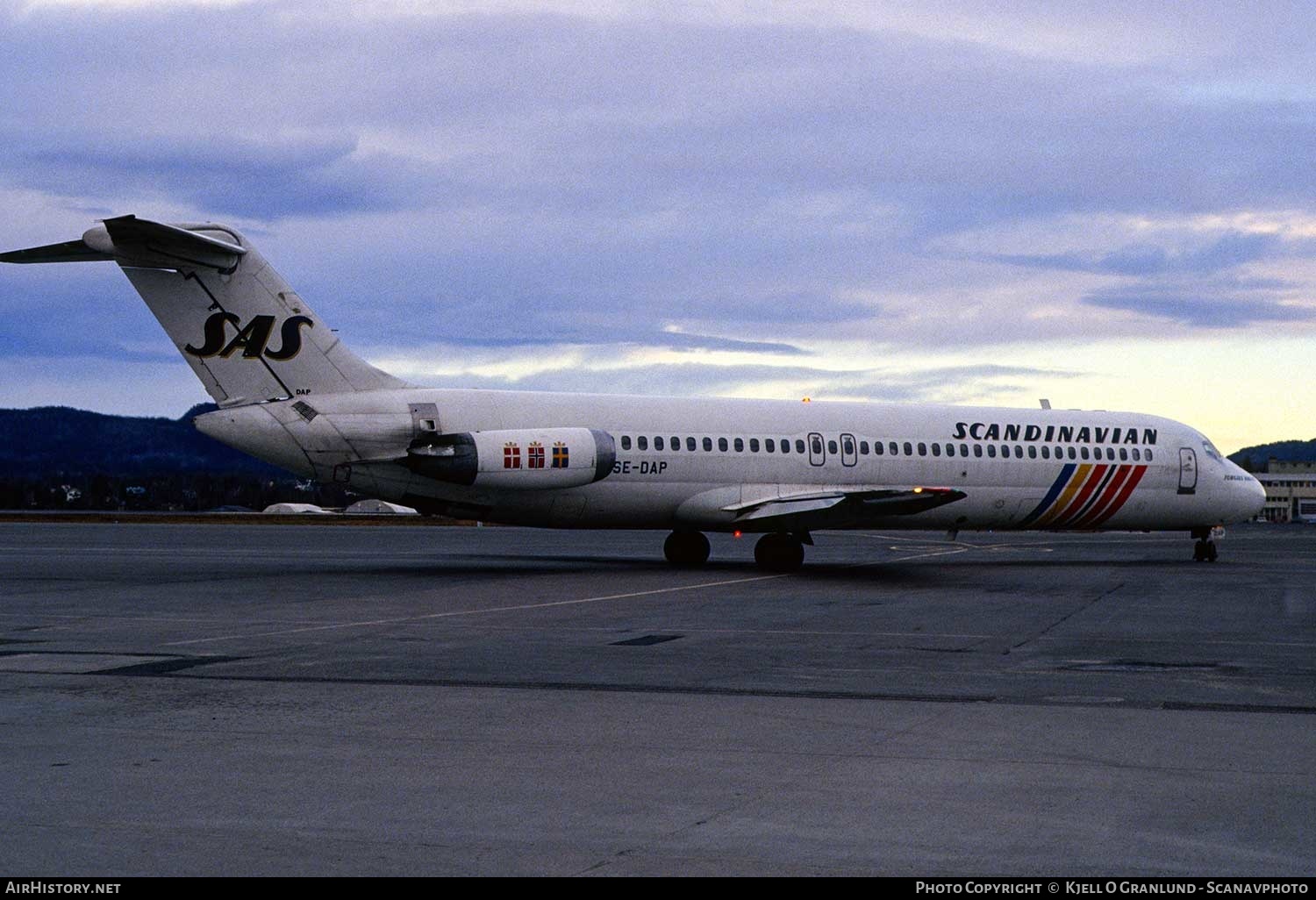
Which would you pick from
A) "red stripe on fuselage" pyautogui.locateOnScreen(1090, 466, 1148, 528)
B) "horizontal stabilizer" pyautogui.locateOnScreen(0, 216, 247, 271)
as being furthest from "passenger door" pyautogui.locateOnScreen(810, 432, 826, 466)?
"horizontal stabilizer" pyautogui.locateOnScreen(0, 216, 247, 271)

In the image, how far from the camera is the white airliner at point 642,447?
25328 millimetres

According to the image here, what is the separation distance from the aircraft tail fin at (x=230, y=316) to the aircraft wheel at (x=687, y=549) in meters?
9.11

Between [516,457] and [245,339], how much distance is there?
5435 millimetres

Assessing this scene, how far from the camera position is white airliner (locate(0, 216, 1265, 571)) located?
2533 centimetres

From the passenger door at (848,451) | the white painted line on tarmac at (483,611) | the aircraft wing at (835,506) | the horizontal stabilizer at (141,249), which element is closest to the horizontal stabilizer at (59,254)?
the horizontal stabilizer at (141,249)

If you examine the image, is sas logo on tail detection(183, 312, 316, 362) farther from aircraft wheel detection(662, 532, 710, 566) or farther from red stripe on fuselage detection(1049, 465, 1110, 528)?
red stripe on fuselage detection(1049, 465, 1110, 528)

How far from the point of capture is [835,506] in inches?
1099

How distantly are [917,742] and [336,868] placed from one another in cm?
438

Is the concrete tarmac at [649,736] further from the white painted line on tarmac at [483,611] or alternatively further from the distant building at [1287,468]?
the distant building at [1287,468]

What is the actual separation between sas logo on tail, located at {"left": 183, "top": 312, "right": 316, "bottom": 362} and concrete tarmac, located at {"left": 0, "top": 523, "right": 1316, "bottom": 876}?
571cm

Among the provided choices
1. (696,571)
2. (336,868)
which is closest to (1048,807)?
(336,868)

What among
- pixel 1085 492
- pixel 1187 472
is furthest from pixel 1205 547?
pixel 1085 492

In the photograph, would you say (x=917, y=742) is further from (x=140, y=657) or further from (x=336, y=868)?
(x=140, y=657)

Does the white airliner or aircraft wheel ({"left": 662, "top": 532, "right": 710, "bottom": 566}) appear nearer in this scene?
the white airliner
